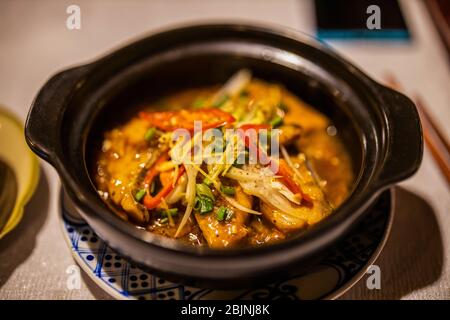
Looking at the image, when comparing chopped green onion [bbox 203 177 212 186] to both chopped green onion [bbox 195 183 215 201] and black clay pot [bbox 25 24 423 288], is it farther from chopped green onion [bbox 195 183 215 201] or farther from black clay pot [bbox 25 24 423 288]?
black clay pot [bbox 25 24 423 288]

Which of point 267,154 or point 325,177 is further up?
point 267,154

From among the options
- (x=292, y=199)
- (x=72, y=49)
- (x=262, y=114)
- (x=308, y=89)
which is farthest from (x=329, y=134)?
(x=72, y=49)

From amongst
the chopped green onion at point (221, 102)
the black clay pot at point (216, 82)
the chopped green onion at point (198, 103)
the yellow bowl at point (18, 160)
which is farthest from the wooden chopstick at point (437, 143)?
the yellow bowl at point (18, 160)

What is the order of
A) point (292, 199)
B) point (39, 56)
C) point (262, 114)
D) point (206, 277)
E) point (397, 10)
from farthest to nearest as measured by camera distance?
1. point (397, 10)
2. point (39, 56)
3. point (262, 114)
4. point (292, 199)
5. point (206, 277)

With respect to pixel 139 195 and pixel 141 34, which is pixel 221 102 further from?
pixel 141 34

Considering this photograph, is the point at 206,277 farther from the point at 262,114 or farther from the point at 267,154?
the point at 262,114

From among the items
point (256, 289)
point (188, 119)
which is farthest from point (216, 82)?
point (256, 289)

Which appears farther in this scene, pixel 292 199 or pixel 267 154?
pixel 267 154
